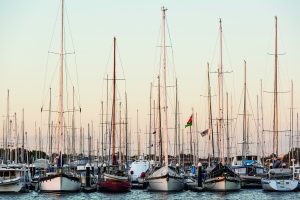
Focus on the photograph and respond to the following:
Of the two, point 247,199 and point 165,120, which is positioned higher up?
point 165,120

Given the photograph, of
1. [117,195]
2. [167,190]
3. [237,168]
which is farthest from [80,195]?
[237,168]

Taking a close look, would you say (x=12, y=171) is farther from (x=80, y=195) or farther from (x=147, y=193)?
(x=147, y=193)

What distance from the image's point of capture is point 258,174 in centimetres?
8981

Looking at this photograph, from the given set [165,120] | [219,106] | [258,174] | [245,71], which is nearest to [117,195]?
[165,120]

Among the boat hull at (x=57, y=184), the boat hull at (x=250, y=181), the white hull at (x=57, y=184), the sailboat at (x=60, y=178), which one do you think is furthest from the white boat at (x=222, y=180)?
the white hull at (x=57, y=184)

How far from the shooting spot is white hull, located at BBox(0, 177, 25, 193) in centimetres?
7869

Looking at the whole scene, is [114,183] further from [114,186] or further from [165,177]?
[165,177]

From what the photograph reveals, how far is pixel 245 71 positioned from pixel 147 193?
84.4ft

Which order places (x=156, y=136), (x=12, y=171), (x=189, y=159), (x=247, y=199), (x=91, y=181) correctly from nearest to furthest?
(x=247, y=199)
(x=12, y=171)
(x=91, y=181)
(x=156, y=136)
(x=189, y=159)

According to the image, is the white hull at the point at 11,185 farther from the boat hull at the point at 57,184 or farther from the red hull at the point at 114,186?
the red hull at the point at 114,186

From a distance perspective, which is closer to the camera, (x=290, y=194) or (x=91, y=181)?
(x=290, y=194)

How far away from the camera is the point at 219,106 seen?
81312 millimetres

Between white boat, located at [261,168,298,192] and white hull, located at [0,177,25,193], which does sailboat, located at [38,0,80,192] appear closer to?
white hull, located at [0,177,25,193]

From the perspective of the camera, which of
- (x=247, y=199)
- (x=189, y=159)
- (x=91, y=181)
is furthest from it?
(x=189, y=159)
